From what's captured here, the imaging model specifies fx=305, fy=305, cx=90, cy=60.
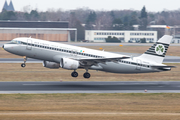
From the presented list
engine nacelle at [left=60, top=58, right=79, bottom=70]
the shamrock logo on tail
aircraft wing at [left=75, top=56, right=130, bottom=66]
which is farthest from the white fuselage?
engine nacelle at [left=60, top=58, right=79, bottom=70]

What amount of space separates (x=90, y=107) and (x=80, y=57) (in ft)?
46.0

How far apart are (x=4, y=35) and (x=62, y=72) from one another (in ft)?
351

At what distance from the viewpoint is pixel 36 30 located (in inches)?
6088

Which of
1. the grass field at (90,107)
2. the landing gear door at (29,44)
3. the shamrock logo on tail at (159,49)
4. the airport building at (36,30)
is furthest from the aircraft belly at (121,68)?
the airport building at (36,30)

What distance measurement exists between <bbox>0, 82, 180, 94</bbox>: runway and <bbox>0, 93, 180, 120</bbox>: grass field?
102 inches

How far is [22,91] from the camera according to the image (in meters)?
36.4

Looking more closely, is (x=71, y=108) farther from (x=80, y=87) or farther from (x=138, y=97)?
(x=80, y=87)

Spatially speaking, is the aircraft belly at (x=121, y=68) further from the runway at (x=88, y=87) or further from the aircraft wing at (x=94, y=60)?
the runway at (x=88, y=87)

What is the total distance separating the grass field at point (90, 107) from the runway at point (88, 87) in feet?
8.53

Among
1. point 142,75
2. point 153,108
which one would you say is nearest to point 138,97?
point 153,108

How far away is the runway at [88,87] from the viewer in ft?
123

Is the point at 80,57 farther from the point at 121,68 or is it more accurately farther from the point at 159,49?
the point at 159,49

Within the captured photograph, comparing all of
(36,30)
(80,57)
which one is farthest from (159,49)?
(36,30)

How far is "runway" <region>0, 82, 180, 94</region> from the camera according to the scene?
37.6 metres
